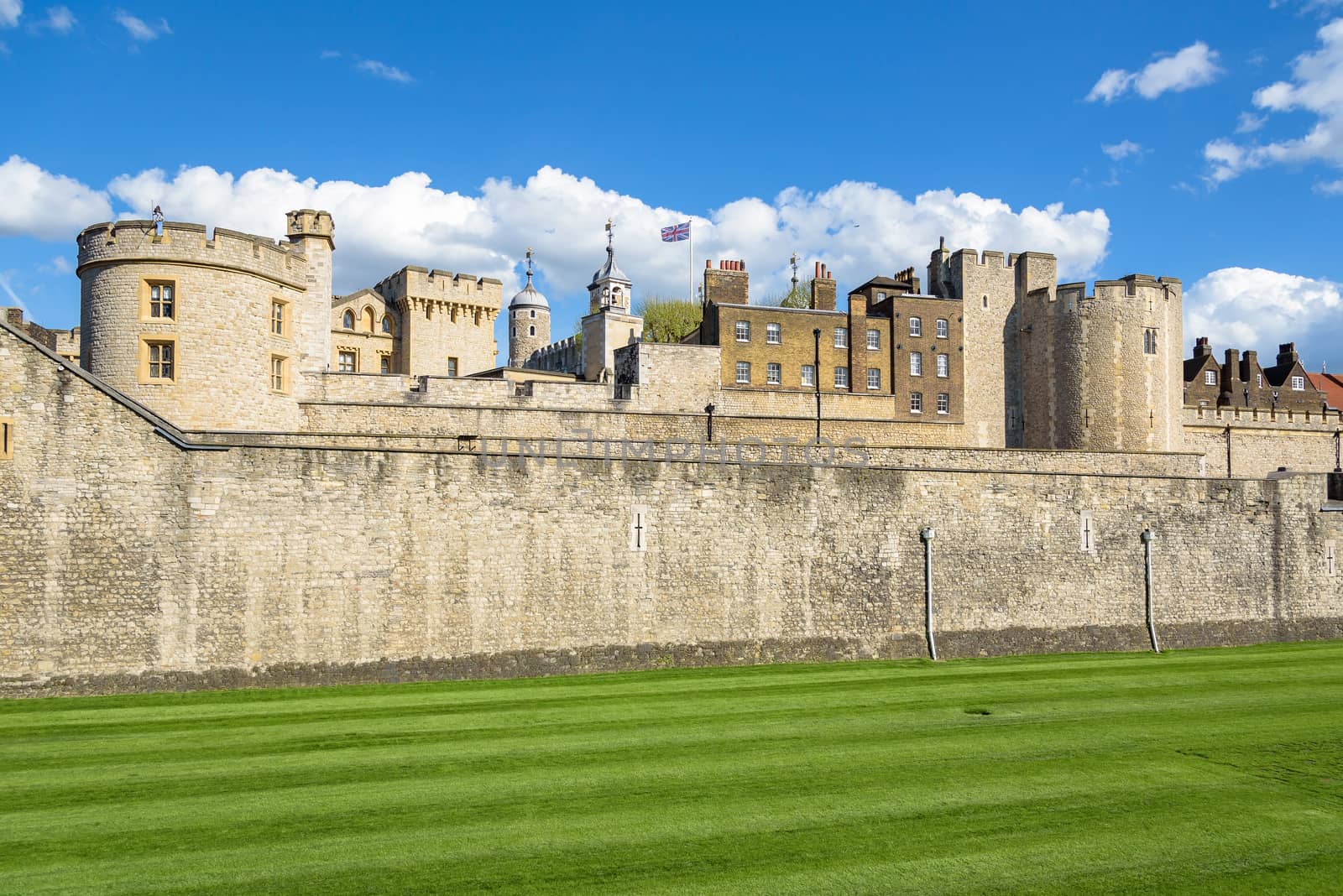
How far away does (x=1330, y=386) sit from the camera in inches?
2596

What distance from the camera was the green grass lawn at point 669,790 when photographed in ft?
33.6

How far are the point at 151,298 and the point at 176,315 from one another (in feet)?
2.39

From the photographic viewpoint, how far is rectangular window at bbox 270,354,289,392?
24.9 meters

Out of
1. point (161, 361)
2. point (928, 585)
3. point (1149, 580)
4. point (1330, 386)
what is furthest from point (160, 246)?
point (1330, 386)

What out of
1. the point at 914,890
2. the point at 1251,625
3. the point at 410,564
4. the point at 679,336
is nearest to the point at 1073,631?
the point at 1251,625

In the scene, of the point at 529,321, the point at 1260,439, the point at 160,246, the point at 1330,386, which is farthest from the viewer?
the point at 529,321

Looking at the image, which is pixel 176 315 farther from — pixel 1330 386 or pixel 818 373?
pixel 1330 386

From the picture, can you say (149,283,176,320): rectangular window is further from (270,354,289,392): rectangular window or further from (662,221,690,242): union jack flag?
(662,221,690,242): union jack flag

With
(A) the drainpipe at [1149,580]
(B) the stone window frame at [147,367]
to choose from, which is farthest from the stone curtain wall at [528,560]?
(B) the stone window frame at [147,367]

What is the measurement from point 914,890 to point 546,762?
5839 millimetres

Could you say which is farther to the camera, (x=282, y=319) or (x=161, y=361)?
(x=282, y=319)

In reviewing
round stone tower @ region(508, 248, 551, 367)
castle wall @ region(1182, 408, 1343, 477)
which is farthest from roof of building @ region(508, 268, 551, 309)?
castle wall @ region(1182, 408, 1343, 477)

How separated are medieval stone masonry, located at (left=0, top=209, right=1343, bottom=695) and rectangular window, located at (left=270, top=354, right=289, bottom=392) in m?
0.06

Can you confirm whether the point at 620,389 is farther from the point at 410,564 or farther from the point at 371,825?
the point at 371,825
